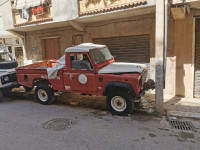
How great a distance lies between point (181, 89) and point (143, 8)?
395 cm

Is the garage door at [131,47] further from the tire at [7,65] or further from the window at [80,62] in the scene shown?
the tire at [7,65]

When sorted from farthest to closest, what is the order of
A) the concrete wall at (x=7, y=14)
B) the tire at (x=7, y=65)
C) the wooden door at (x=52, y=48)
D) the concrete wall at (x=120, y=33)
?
the wooden door at (x=52, y=48)
the concrete wall at (x=7, y=14)
the tire at (x=7, y=65)
the concrete wall at (x=120, y=33)

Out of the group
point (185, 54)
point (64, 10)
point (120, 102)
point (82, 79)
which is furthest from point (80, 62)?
point (185, 54)

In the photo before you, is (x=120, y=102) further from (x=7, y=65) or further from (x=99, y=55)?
(x=7, y=65)

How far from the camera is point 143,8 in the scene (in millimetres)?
7051

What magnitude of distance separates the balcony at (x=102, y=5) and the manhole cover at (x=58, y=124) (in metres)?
5.02

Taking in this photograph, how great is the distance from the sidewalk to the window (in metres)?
3.25

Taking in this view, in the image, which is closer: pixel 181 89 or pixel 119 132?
pixel 119 132

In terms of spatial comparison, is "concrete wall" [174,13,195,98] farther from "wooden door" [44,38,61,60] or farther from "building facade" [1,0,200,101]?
"wooden door" [44,38,61,60]

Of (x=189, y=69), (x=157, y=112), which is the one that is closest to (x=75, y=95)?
(x=157, y=112)

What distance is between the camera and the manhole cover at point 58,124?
16.3 ft

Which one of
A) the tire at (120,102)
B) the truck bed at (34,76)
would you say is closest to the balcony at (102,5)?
the truck bed at (34,76)

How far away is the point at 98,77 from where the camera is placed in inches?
228

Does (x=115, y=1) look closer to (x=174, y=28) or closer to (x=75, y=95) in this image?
(x=174, y=28)
